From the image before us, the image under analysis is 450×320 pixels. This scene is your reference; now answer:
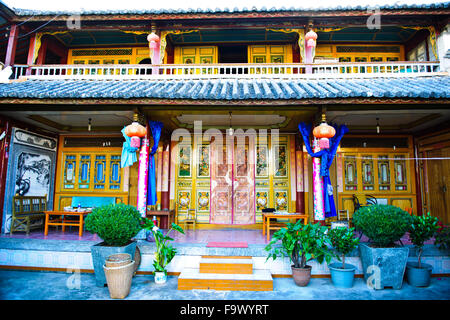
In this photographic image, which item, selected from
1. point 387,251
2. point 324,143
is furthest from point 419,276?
point 324,143

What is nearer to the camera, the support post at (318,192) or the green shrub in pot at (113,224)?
the green shrub in pot at (113,224)

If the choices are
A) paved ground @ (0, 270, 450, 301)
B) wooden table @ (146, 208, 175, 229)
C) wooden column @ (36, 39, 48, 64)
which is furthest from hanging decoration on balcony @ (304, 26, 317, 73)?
wooden column @ (36, 39, 48, 64)

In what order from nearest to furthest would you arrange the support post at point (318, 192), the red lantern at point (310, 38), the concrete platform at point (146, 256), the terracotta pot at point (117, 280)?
the terracotta pot at point (117, 280), the concrete platform at point (146, 256), the support post at point (318, 192), the red lantern at point (310, 38)

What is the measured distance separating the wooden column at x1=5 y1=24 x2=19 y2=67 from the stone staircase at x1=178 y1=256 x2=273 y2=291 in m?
7.21

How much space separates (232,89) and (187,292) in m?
4.10

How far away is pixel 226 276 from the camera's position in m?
4.45

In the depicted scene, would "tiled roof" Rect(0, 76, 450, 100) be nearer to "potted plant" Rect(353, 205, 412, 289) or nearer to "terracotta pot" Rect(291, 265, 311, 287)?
"potted plant" Rect(353, 205, 412, 289)

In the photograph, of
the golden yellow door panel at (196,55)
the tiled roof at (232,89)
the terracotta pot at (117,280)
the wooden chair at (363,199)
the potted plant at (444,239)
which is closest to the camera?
the terracotta pot at (117,280)

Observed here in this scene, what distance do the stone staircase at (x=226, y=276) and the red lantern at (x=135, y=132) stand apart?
260cm

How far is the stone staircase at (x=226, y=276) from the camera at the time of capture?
166 inches

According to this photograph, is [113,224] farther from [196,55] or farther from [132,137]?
[196,55]

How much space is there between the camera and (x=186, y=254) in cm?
503

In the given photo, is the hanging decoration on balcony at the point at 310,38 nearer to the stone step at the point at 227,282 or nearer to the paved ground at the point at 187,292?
the paved ground at the point at 187,292

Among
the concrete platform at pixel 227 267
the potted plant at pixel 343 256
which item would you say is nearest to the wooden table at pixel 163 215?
the concrete platform at pixel 227 267
